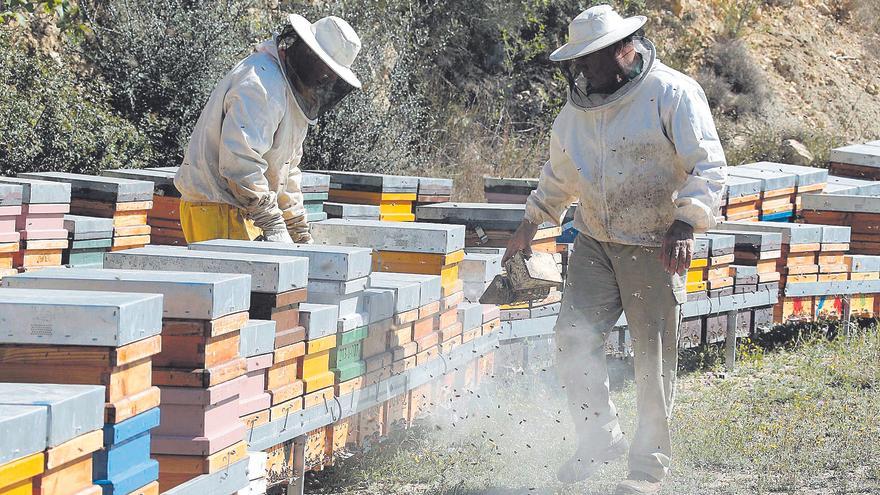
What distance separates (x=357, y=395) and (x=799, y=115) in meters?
15.3

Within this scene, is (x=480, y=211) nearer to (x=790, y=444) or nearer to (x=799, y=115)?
(x=790, y=444)

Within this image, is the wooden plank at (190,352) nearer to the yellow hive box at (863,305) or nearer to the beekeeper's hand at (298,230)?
the beekeeper's hand at (298,230)

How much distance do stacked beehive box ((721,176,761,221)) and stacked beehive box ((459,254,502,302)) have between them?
3.27m

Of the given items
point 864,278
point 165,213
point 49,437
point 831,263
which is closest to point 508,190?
point 831,263

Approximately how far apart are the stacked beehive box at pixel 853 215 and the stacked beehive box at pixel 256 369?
6329 millimetres

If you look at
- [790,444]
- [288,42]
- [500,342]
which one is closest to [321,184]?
[500,342]

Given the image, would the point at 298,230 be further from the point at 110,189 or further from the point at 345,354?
the point at 110,189

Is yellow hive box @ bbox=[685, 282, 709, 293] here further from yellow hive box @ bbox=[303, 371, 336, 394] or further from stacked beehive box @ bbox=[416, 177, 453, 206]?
yellow hive box @ bbox=[303, 371, 336, 394]

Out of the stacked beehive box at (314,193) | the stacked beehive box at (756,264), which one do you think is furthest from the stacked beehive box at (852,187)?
the stacked beehive box at (314,193)

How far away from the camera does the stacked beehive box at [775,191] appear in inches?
373

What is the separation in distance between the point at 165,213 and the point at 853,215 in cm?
545

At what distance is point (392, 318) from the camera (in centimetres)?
496

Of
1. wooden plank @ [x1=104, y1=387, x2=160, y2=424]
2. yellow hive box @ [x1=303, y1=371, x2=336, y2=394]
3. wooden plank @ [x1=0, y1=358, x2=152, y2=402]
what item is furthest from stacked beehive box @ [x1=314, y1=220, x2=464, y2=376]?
wooden plank @ [x1=0, y1=358, x2=152, y2=402]

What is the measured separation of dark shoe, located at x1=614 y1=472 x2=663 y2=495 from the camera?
4.64 meters
